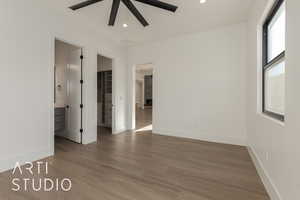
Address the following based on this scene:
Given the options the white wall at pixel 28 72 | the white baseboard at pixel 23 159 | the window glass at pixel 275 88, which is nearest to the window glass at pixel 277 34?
the window glass at pixel 275 88

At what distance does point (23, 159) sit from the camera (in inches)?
97.7

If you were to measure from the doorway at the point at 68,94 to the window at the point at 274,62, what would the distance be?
3.71 meters

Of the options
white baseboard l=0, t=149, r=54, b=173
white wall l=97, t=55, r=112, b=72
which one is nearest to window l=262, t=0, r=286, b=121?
white baseboard l=0, t=149, r=54, b=173

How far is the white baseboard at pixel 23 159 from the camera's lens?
2246 mm

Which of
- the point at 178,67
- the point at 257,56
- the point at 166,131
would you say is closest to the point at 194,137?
the point at 166,131

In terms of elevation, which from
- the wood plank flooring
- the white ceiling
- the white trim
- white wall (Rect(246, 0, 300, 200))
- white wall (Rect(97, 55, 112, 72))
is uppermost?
the white ceiling

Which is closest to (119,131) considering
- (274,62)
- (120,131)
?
(120,131)

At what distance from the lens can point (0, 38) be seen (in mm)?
2211

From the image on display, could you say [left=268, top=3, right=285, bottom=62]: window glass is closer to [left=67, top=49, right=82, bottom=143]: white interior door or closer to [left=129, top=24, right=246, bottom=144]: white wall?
[left=129, top=24, right=246, bottom=144]: white wall

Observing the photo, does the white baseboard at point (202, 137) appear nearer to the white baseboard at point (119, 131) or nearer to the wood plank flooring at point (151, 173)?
the wood plank flooring at point (151, 173)

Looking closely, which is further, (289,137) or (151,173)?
(151,173)

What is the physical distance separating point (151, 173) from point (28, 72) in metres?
2.65

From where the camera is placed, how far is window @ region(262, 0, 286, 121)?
5.54 ft

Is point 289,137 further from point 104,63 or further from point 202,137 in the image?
point 104,63
